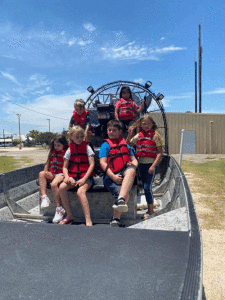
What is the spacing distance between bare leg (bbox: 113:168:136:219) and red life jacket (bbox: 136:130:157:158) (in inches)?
29.8

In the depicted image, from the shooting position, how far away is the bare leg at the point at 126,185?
113 inches

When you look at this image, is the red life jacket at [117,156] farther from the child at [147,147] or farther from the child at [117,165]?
the child at [147,147]

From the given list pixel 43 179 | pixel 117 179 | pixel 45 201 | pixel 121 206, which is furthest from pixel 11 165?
pixel 121 206

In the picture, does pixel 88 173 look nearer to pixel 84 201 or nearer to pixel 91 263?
pixel 84 201

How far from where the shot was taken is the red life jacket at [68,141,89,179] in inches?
127

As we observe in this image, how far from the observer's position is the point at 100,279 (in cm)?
137

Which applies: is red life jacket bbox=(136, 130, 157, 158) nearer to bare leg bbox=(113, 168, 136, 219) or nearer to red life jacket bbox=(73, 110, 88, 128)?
bare leg bbox=(113, 168, 136, 219)

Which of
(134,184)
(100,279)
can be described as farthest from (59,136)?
(100,279)

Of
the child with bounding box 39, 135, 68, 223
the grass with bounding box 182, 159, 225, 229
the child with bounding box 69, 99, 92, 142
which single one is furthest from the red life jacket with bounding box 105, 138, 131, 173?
the grass with bounding box 182, 159, 225, 229

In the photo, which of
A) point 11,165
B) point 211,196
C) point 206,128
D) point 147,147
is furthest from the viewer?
point 206,128

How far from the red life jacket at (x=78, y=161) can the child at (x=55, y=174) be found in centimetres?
24

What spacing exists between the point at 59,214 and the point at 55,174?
2.17 feet

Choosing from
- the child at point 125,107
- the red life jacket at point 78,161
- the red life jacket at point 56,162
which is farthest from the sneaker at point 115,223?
the child at point 125,107

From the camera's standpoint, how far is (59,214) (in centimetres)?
320
